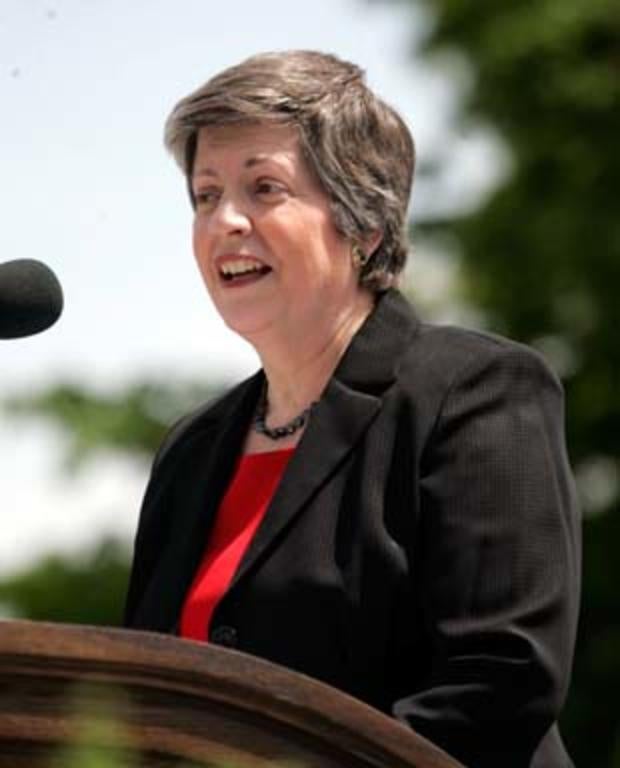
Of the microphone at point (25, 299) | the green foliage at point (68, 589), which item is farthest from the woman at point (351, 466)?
the green foliage at point (68, 589)

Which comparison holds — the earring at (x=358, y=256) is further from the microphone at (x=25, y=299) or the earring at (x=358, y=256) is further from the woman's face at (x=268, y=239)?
the microphone at (x=25, y=299)

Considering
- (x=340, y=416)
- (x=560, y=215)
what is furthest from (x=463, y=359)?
(x=560, y=215)

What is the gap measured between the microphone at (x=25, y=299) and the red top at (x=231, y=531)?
65 centimetres

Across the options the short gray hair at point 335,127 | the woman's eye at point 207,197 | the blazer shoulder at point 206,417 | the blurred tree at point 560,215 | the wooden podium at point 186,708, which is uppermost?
the blurred tree at point 560,215

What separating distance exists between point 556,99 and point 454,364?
654 cm

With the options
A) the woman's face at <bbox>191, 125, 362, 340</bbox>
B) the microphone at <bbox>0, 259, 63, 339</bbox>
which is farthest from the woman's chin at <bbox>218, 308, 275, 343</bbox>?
the microphone at <bbox>0, 259, 63, 339</bbox>

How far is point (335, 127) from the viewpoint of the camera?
3.13 m

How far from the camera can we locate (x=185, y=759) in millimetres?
1916

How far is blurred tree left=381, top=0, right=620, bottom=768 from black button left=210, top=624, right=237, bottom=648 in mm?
6149

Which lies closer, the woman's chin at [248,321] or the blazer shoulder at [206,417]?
the woman's chin at [248,321]

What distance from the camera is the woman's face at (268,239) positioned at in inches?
121

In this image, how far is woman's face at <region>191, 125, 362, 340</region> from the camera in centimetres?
308

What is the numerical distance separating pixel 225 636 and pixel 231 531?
0.22m

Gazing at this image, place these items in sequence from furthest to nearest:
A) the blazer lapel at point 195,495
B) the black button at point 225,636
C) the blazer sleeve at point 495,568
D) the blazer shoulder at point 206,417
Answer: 1. the blazer shoulder at point 206,417
2. the blazer lapel at point 195,495
3. the black button at point 225,636
4. the blazer sleeve at point 495,568
